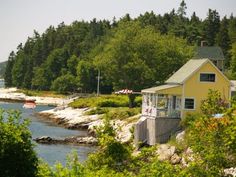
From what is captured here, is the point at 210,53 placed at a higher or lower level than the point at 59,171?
higher

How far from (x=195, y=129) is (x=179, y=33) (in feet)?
364

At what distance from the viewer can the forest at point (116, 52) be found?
7325 centimetres

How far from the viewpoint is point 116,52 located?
7325 centimetres

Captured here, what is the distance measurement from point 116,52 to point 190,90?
2749cm

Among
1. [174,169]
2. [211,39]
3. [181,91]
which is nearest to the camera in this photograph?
[174,169]

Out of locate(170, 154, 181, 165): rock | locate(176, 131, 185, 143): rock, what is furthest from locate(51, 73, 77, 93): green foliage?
locate(170, 154, 181, 165): rock

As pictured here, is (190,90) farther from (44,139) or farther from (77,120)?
(77,120)

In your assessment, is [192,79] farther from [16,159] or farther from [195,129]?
[16,159]

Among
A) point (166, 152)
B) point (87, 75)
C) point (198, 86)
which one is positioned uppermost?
point (87, 75)

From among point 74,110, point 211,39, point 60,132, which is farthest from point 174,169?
point 211,39

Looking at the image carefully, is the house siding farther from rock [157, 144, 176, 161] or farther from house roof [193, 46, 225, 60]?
house roof [193, 46, 225, 60]

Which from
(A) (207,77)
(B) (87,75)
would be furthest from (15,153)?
(B) (87,75)

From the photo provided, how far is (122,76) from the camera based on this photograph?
243ft

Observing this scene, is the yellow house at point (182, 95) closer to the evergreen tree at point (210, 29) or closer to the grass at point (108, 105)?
the grass at point (108, 105)
